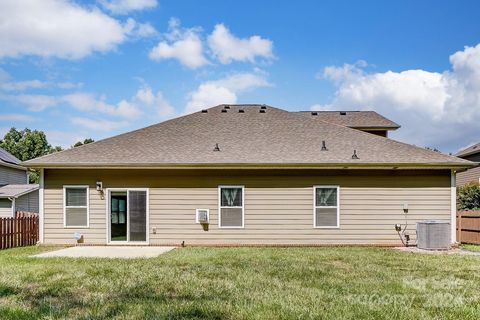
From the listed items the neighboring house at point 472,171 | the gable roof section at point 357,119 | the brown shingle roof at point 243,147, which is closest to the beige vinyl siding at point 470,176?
the neighboring house at point 472,171

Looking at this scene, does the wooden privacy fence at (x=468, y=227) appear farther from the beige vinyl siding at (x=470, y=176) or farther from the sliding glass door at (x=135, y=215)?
the beige vinyl siding at (x=470, y=176)

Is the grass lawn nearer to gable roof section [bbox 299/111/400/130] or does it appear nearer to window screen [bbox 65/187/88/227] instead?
window screen [bbox 65/187/88/227]

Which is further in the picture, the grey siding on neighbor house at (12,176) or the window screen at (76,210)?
the grey siding on neighbor house at (12,176)

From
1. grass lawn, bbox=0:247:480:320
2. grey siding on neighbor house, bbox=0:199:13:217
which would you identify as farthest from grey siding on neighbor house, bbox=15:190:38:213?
grass lawn, bbox=0:247:480:320

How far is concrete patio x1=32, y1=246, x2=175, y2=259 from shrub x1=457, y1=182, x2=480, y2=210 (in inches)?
664

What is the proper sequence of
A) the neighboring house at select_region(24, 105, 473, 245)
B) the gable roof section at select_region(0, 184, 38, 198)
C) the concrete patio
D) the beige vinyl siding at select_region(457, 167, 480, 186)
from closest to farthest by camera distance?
the concrete patio < the neighboring house at select_region(24, 105, 473, 245) < the gable roof section at select_region(0, 184, 38, 198) < the beige vinyl siding at select_region(457, 167, 480, 186)

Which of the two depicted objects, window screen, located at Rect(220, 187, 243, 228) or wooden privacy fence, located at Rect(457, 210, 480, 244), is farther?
wooden privacy fence, located at Rect(457, 210, 480, 244)

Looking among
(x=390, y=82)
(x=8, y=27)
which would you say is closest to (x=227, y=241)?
(x=8, y=27)

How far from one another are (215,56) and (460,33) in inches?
449

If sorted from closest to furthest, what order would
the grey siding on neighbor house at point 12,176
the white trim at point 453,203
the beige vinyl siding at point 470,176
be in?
the white trim at point 453,203 < the grey siding on neighbor house at point 12,176 < the beige vinyl siding at point 470,176

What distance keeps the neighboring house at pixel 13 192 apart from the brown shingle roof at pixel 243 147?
9.84 metres

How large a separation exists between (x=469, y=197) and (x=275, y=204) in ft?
45.7

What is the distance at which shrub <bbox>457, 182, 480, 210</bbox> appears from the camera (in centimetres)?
1994

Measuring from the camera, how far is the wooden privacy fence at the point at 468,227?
11.8 m
